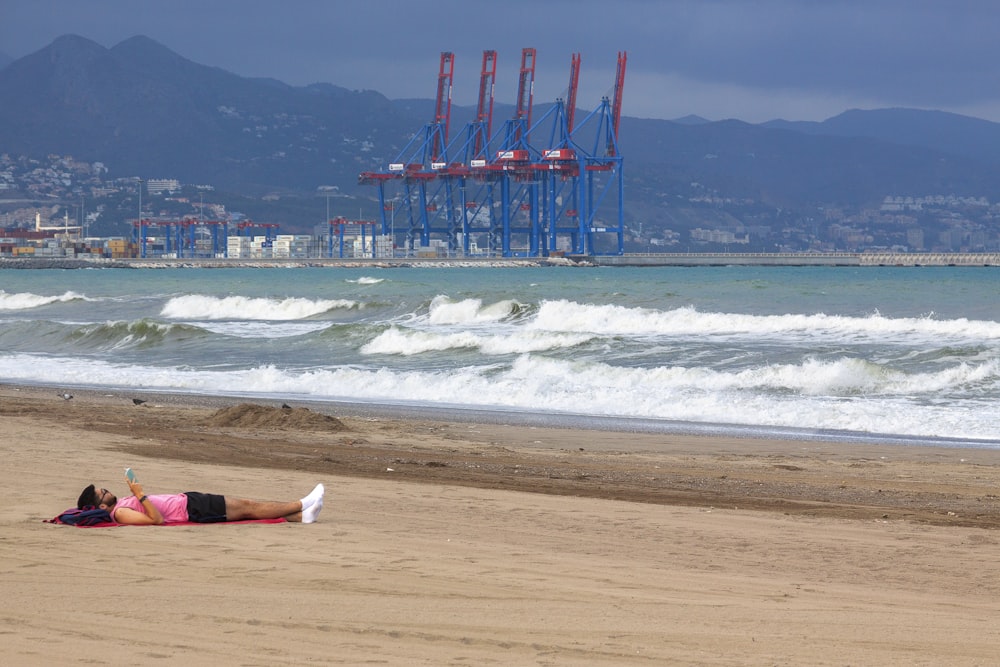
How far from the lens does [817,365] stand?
1608cm

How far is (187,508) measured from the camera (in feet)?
20.5

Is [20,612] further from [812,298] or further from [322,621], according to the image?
[812,298]

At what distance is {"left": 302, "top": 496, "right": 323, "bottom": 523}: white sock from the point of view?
6289mm

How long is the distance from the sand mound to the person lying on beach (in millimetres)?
5411

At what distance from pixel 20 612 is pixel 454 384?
1199 cm

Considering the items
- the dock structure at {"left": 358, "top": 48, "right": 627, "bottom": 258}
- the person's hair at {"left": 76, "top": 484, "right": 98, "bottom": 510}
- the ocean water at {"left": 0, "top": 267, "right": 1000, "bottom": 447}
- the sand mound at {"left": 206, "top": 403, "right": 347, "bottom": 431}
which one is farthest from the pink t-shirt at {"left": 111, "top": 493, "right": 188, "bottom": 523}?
the dock structure at {"left": 358, "top": 48, "right": 627, "bottom": 258}

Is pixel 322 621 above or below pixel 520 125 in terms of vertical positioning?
below

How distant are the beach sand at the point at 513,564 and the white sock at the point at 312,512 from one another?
0.07 m

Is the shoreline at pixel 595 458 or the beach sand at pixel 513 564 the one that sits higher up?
the beach sand at pixel 513 564

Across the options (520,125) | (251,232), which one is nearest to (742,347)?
(520,125)

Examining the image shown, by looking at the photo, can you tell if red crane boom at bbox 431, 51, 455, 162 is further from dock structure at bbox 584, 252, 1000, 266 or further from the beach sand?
the beach sand

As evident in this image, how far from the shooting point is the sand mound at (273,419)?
468 inches

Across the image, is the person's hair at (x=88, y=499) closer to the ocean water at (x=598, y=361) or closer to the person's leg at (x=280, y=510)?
the person's leg at (x=280, y=510)

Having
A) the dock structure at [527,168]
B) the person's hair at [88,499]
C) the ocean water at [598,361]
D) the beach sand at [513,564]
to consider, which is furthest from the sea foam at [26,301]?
the dock structure at [527,168]
